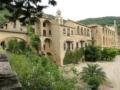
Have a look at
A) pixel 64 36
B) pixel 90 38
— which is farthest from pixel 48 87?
pixel 90 38

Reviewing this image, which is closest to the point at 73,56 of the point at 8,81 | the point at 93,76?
the point at 93,76

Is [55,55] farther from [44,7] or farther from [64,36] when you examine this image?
[44,7]

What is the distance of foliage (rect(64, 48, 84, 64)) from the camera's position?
152 feet

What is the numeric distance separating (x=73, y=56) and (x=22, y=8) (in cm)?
4140

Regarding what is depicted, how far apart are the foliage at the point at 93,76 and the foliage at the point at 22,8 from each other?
78.9 feet

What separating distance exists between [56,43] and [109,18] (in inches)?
3029

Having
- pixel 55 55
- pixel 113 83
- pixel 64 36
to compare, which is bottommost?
pixel 113 83

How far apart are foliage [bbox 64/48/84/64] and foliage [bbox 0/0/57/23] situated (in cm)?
3906

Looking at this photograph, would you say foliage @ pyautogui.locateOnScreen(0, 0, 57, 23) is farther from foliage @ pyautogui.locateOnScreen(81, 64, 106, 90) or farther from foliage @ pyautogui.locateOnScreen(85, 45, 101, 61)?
foliage @ pyautogui.locateOnScreen(85, 45, 101, 61)

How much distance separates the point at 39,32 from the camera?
4238 centimetres

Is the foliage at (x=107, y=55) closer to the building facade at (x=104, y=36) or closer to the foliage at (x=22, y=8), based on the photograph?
the building facade at (x=104, y=36)

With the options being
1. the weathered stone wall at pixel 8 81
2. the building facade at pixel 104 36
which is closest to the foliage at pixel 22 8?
the weathered stone wall at pixel 8 81

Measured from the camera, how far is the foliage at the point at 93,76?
1202 inches

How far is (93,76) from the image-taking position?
31656 millimetres
